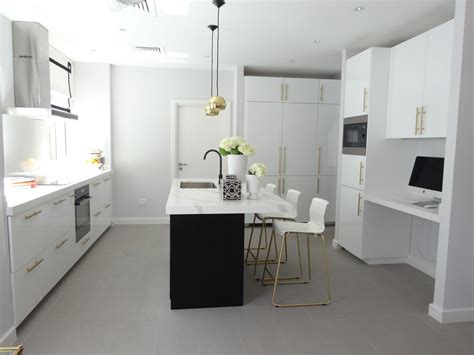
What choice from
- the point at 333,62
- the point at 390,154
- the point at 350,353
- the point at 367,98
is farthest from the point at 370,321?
the point at 333,62

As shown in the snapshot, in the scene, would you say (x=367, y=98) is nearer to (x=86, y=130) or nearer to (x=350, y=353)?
(x=350, y=353)

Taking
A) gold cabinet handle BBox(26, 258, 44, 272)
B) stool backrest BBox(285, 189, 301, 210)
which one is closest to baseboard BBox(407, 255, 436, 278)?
stool backrest BBox(285, 189, 301, 210)

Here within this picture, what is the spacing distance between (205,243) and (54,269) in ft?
4.80

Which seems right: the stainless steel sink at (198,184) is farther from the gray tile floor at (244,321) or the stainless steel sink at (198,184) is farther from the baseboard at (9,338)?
the baseboard at (9,338)

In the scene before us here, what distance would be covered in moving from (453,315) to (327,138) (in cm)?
348

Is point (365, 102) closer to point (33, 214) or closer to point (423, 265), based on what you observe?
point (423, 265)

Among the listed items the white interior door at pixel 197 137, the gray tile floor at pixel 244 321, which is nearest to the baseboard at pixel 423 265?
the gray tile floor at pixel 244 321

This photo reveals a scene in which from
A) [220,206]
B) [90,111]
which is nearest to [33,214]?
[220,206]

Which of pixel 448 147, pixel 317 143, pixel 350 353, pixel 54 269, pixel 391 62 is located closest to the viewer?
pixel 350 353

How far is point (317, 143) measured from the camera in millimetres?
5711

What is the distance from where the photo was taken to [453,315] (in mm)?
2732

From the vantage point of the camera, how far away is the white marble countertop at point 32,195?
2.40 meters

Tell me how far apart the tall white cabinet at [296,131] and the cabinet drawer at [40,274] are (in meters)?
3.07

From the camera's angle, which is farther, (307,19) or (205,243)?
(307,19)
